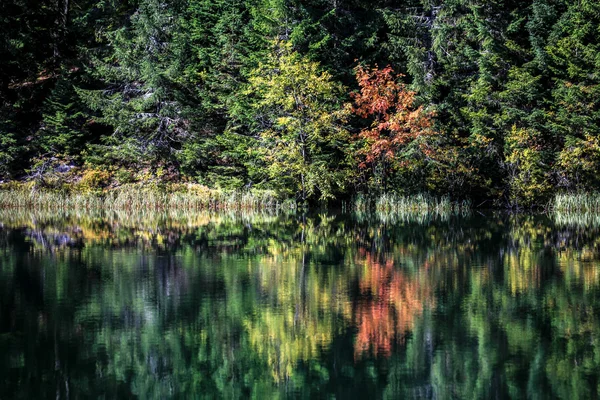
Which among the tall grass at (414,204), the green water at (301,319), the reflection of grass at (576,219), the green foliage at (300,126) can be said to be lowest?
the green water at (301,319)

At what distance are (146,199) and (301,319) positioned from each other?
22.8 meters

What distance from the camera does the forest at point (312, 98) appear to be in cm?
2848

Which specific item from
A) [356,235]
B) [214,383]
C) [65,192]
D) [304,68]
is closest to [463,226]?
[356,235]

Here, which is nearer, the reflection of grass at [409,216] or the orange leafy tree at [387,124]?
the reflection of grass at [409,216]

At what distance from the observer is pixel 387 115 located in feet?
98.5

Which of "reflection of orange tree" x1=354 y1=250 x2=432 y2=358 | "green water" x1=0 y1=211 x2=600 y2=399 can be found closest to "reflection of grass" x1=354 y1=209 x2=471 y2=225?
"green water" x1=0 y1=211 x2=600 y2=399

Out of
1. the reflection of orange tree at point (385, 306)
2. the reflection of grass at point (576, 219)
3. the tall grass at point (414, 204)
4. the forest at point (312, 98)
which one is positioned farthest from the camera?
the forest at point (312, 98)

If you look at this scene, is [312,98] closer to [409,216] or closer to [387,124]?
[387,124]

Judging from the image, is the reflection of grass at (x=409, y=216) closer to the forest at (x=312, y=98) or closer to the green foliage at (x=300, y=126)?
the forest at (x=312, y=98)

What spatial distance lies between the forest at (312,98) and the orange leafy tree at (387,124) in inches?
3.5

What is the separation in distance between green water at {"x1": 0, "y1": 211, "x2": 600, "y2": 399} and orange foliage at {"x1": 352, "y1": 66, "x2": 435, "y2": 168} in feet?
41.1

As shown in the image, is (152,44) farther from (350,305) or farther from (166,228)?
(350,305)

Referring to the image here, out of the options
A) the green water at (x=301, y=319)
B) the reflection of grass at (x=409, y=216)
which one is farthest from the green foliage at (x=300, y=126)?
the green water at (x=301, y=319)

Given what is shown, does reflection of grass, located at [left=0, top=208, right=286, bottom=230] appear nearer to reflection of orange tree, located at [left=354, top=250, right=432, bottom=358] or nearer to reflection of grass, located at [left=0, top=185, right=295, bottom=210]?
reflection of grass, located at [left=0, top=185, right=295, bottom=210]
